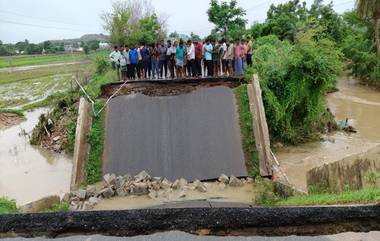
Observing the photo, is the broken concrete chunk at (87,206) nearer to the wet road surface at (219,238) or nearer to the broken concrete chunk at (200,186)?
the broken concrete chunk at (200,186)

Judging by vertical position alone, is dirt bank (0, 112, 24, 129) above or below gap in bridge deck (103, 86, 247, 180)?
below

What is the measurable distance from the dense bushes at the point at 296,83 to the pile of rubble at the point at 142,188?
18.2 ft

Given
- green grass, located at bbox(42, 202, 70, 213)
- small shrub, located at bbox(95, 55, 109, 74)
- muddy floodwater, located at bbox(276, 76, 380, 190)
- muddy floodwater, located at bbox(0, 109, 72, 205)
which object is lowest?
muddy floodwater, located at bbox(0, 109, 72, 205)

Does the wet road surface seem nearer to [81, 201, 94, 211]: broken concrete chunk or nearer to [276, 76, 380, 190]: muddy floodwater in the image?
[81, 201, 94, 211]: broken concrete chunk

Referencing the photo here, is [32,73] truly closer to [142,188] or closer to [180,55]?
[180,55]

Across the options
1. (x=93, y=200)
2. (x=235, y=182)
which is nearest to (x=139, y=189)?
(x=93, y=200)

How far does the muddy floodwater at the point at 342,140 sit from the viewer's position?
1702 cm

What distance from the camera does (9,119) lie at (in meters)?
28.7

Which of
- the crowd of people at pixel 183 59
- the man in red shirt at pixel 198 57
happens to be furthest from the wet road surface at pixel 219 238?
the man in red shirt at pixel 198 57

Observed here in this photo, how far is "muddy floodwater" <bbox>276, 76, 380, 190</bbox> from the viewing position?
1702 centimetres

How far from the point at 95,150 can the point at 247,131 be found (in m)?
4.97

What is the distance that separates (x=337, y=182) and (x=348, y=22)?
3408cm

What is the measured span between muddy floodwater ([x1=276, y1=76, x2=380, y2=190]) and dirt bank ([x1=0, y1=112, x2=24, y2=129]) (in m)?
17.9

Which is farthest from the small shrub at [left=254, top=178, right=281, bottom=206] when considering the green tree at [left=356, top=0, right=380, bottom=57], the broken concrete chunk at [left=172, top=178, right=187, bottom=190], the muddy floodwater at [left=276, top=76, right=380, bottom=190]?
the green tree at [left=356, top=0, right=380, bottom=57]
